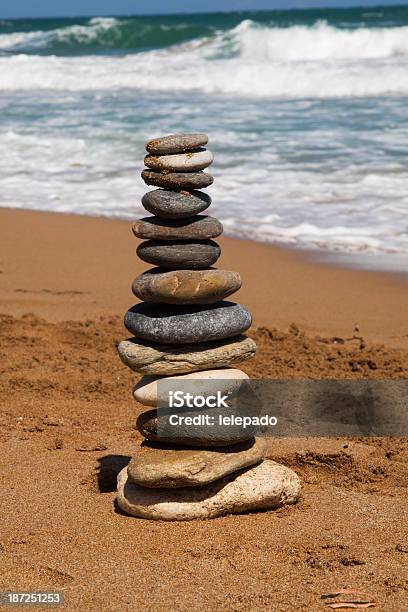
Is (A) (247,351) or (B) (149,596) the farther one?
(A) (247,351)

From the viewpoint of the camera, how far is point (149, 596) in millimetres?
4180

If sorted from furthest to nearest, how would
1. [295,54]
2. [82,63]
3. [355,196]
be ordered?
[295,54] < [82,63] < [355,196]

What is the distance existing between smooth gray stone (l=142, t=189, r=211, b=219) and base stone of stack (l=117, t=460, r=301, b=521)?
1.38 meters

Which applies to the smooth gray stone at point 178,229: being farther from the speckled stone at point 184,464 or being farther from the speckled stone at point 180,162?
the speckled stone at point 184,464

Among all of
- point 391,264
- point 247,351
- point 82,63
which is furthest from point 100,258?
point 82,63

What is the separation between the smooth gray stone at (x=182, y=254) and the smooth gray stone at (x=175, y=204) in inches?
5.9

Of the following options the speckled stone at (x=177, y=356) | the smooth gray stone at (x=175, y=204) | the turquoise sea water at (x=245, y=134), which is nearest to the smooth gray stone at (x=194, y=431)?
the speckled stone at (x=177, y=356)

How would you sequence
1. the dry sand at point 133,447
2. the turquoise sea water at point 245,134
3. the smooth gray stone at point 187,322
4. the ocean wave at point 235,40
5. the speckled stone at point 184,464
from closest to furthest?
the dry sand at point 133,447 < the speckled stone at point 184,464 < the smooth gray stone at point 187,322 < the turquoise sea water at point 245,134 < the ocean wave at point 235,40

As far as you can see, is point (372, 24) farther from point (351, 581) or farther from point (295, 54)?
point (351, 581)

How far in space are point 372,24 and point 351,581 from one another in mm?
42293

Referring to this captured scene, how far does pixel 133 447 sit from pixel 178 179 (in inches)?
70.6

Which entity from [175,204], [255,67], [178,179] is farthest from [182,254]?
[255,67]

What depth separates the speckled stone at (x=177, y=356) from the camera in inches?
199
